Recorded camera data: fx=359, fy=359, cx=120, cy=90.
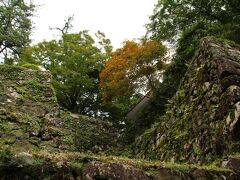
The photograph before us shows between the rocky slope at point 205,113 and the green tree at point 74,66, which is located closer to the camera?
the rocky slope at point 205,113

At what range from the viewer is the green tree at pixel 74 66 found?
20.0m

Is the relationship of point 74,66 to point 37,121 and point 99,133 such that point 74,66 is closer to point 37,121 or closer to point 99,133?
point 99,133

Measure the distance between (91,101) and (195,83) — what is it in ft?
40.8

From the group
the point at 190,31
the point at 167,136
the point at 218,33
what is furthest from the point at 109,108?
the point at 167,136

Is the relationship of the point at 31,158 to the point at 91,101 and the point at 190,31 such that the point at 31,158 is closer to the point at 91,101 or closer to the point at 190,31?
the point at 190,31

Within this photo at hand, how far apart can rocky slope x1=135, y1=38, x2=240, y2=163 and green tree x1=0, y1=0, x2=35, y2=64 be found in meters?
18.7

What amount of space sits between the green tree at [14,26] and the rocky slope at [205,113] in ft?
61.3

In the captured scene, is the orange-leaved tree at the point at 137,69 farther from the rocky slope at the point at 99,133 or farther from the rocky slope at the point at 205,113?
the rocky slope at the point at 205,113

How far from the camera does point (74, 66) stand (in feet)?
66.6

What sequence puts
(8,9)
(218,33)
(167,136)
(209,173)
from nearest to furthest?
(209,173) < (167,136) < (218,33) < (8,9)

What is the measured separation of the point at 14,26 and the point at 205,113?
73.3ft

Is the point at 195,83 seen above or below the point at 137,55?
below

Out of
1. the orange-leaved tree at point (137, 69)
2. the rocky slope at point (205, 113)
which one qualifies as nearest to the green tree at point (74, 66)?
the orange-leaved tree at point (137, 69)

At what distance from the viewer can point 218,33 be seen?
13.9 meters
